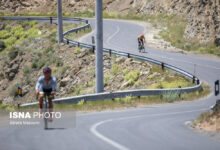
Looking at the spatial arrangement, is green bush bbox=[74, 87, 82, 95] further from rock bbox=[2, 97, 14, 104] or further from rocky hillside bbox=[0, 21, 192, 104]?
rock bbox=[2, 97, 14, 104]

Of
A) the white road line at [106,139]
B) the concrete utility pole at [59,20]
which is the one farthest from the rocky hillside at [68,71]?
the white road line at [106,139]

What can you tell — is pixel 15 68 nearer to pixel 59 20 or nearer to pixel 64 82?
pixel 59 20

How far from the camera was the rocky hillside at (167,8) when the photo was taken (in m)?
43.8

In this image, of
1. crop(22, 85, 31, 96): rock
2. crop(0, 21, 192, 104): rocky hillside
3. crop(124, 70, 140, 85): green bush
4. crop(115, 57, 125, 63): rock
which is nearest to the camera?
crop(0, 21, 192, 104): rocky hillside

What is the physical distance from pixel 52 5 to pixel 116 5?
13251 millimetres

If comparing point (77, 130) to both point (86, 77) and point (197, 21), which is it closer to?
point (86, 77)

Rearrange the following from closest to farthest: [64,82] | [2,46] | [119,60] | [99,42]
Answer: [99,42] < [119,60] < [64,82] < [2,46]

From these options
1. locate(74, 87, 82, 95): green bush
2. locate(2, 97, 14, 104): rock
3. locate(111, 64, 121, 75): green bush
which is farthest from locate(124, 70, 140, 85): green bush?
locate(2, 97, 14, 104): rock

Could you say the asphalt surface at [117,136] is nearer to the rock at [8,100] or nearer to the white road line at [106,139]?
the white road line at [106,139]

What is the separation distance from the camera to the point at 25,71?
42.4 m

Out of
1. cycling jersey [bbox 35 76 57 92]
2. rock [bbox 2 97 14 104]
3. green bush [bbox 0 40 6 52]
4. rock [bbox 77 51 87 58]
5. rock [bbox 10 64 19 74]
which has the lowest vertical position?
rock [bbox 2 97 14 104]

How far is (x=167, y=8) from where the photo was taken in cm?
6669

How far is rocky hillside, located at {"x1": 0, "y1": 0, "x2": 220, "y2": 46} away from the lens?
43.8 metres

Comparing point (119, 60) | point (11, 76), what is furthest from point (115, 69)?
point (11, 76)
